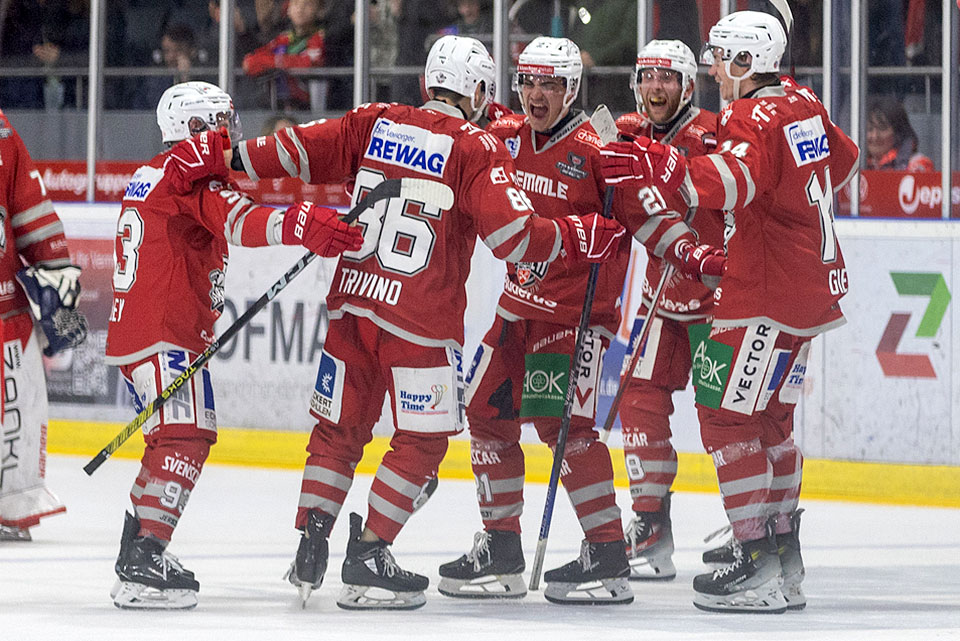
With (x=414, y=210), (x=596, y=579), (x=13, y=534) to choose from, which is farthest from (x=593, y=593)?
(x=13, y=534)

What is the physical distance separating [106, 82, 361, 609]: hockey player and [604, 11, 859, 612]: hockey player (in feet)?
3.54

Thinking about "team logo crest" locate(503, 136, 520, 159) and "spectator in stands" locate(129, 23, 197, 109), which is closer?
"team logo crest" locate(503, 136, 520, 159)

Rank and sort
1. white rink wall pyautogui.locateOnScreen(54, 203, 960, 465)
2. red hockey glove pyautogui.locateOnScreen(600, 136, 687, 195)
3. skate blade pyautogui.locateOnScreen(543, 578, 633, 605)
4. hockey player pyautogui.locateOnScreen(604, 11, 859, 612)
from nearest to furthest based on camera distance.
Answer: red hockey glove pyautogui.locateOnScreen(600, 136, 687, 195), hockey player pyautogui.locateOnScreen(604, 11, 859, 612), skate blade pyautogui.locateOnScreen(543, 578, 633, 605), white rink wall pyautogui.locateOnScreen(54, 203, 960, 465)

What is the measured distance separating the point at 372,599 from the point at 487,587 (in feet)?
1.53

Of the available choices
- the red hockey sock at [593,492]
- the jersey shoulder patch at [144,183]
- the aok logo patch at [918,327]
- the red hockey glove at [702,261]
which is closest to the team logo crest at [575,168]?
the red hockey glove at [702,261]

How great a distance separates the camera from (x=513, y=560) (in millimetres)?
4930

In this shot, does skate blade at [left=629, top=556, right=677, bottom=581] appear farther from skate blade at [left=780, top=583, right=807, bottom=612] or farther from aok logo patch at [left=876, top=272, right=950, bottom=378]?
aok logo patch at [left=876, top=272, right=950, bottom=378]

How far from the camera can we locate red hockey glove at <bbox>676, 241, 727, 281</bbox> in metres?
4.69

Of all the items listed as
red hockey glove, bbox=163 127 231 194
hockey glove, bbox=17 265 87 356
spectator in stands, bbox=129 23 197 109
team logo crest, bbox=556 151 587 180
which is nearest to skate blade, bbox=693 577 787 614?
team logo crest, bbox=556 151 587 180

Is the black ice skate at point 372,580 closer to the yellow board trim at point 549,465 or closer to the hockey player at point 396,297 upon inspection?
the hockey player at point 396,297

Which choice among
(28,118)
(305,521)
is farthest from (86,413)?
(305,521)

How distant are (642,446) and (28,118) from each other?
514 cm

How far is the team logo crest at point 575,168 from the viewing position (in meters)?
4.93

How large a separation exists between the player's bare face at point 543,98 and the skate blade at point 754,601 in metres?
1.42
